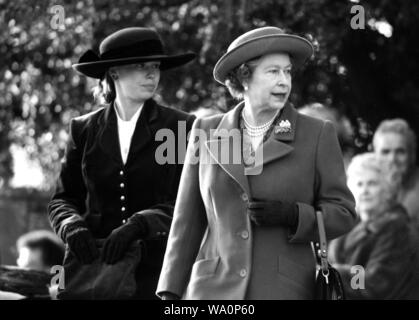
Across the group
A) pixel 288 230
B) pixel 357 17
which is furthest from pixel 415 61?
pixel 288 230

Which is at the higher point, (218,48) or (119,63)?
(218,48)

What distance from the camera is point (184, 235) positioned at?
5602mm

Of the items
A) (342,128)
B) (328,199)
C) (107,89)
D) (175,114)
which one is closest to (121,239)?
(175,114)

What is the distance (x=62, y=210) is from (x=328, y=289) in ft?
6.09

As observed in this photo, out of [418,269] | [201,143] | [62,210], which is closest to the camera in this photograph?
[201,143]

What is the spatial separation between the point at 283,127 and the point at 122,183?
3.88 feet

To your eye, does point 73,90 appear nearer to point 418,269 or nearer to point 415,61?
point 415,61

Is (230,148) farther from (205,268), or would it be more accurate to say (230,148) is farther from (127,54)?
(127,54)

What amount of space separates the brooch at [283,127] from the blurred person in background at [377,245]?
8.06ft

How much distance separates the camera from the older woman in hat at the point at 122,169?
6266mm

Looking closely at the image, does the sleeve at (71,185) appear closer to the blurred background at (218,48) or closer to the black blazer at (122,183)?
the black blazer at (122,183)

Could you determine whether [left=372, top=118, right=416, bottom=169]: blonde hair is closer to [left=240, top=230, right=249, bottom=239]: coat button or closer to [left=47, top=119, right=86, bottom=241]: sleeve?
[left=47, top=119, right=86, bottom=241]: sleeve

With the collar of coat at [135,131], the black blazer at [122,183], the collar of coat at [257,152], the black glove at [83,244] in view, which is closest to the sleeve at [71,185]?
the black blazer at [122,183]
